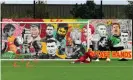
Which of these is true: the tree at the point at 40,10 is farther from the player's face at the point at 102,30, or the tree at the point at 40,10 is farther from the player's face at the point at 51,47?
the player's face at the point at 102,30

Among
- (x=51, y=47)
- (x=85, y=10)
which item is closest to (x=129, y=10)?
(x=85, y=10)

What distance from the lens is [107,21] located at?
24875mm

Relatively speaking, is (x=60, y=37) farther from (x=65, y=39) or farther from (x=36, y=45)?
(x=36, y=45)

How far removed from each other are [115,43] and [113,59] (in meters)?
0.89

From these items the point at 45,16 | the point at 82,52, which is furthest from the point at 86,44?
the point at 45,16

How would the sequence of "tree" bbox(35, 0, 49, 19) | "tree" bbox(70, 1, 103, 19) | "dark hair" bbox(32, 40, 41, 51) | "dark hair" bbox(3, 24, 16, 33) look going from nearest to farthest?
"dark hair" bbox(32, 40, 41, 51)
"dark hair" bbox(3, 24, 16, 33)
"tree" bbox(35, 0, 49, 19)
"tree" bbox(70, 1, 103, 19)

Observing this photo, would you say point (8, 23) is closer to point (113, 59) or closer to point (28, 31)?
point (28, 31)

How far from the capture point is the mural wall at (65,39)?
23.8 meters

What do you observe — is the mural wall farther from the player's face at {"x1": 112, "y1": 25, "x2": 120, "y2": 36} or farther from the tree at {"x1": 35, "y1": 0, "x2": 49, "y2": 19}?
the tree at {"x1": 35, "y1": 0, "x2": 49, "y2": 19}

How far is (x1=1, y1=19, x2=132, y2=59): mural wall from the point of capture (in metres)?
23.8

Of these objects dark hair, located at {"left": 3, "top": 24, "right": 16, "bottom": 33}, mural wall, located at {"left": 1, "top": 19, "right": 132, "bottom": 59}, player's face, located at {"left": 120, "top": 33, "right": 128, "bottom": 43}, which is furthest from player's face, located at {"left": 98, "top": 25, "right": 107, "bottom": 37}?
dark hair, located at {"left": 3, "top": 24, "right": 16, "bottom": 33}

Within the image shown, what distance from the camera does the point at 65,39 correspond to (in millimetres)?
24078

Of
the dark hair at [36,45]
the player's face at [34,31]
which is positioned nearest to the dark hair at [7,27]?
the player's face at [34,31]

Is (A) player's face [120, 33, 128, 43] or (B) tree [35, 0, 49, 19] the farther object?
(B) tree [35, 0, 49, 19]
